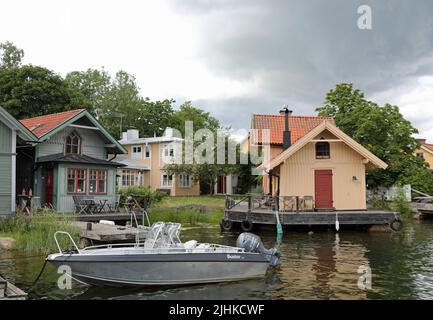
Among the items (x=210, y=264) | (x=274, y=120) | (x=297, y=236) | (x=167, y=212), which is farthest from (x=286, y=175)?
(x=210, y=264)

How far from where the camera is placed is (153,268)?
10562 millimetres

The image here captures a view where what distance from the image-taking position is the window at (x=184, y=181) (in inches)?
1680

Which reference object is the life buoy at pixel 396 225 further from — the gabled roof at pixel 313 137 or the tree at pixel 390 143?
the tree at pixel 390 143

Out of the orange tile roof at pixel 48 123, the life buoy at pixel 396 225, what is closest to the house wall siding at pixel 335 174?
the life buoy at pixel 396 225

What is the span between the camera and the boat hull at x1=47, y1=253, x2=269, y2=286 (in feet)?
33.7

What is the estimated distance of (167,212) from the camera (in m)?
25.0

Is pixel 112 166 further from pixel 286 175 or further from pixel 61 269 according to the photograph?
pixel 61 269

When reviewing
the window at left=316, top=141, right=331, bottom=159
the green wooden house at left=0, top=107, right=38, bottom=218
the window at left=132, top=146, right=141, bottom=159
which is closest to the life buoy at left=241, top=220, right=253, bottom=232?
the window at left=316, top=141, right=331, bottom=159

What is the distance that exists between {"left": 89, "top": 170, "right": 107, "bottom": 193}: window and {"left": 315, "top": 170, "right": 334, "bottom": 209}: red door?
11451 mm

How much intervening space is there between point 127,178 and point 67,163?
722 inches

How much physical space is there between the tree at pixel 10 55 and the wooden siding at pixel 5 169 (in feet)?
101

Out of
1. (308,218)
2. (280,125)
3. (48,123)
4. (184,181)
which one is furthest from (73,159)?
(184,181)
